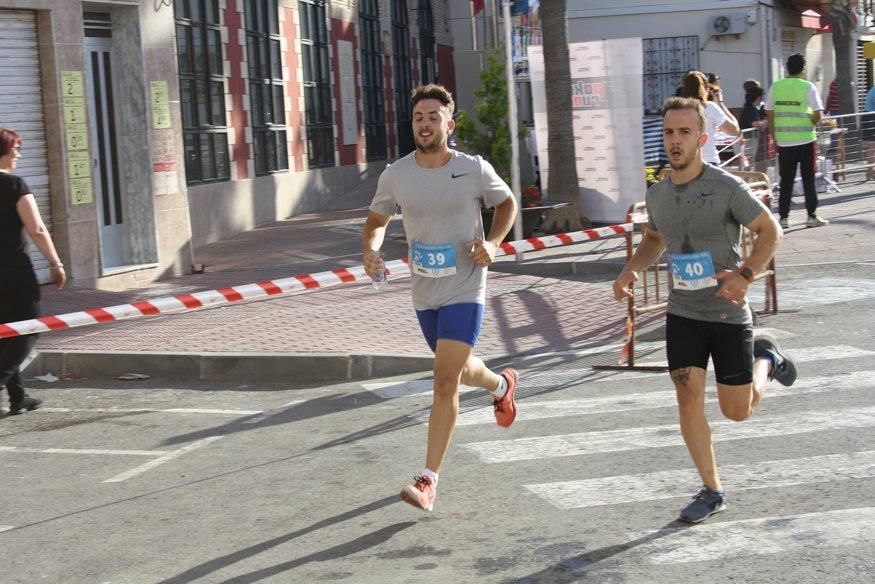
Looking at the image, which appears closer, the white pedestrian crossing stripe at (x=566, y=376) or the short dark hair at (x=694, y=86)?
the white pedestrian crossing stripe at (x=566, y=376)

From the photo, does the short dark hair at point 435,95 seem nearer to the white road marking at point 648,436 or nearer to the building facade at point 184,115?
the white road marking at point 648,436

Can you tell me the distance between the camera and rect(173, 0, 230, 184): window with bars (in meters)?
18.6

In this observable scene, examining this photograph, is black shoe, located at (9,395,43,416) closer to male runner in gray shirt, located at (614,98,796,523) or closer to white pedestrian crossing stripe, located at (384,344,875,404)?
white pedestrian crossing stripe, located at (384,344,875,404)

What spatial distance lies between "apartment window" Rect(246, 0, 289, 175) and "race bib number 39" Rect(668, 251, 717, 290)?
1610 cm

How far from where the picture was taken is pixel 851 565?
4.72 metres

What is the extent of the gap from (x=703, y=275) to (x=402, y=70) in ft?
88.2

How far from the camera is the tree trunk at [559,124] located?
52.3ft

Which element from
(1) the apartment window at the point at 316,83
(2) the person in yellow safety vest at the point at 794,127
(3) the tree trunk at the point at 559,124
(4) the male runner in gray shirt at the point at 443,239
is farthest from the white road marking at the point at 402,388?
(1) the apartment window at the point at 316,83

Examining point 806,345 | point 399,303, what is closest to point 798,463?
point 806,345

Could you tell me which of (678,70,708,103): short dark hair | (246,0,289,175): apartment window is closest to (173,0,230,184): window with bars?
(246,0,289,175): apartment window

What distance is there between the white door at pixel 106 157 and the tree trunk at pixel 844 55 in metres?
16.3

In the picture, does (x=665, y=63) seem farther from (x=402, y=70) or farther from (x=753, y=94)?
(x=753, y=94)

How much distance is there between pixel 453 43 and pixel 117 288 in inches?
962

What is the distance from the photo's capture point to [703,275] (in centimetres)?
540
